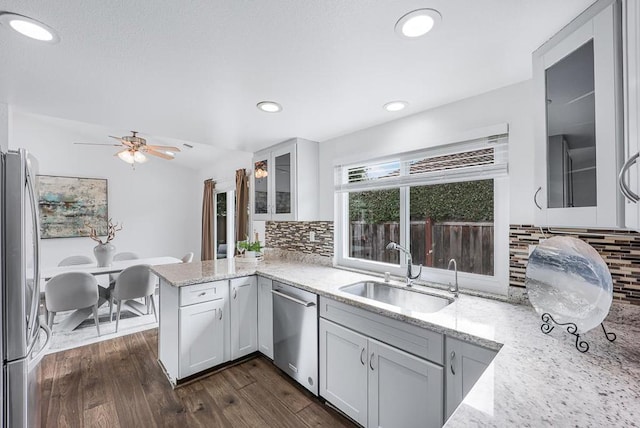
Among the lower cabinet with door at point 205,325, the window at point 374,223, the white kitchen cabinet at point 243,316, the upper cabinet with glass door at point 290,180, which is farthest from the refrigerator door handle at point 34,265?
the window at point 374,223

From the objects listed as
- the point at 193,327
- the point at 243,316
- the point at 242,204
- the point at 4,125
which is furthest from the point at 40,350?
the point at 242,204

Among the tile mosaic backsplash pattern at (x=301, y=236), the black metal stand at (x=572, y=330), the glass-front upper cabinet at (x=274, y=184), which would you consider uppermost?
the glass-front upper cabinet at (x=274, y=184)

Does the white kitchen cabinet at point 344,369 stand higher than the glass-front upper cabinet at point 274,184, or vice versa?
the glass-front upper cabinet at point 274,184

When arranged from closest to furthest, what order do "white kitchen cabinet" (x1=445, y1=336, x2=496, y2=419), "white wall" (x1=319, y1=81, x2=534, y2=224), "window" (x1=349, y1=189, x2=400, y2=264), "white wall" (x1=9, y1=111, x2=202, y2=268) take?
"white kitchen cabinet" (x1=445, y1=336, x2=496, y2=419)
"white wall" (x1=319, y1=81, x2=534, y2=224)
"window" (x1=349, y1=189, x2=400, y2=264)
"white wall" (x1=9, y1=111, x2=202, y2=268)

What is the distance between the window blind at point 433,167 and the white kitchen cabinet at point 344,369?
1.27 meters

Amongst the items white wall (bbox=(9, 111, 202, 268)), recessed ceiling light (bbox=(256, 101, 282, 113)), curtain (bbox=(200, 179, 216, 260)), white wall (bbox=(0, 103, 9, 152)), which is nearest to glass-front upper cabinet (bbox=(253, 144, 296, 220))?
recessed ceiling light (bbox=(256, 101, 282, 113))

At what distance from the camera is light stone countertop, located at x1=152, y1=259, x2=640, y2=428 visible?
2.41ft

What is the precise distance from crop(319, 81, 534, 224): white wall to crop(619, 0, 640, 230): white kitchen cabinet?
0.86 meters

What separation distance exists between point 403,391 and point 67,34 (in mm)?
2378

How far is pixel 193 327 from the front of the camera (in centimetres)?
226

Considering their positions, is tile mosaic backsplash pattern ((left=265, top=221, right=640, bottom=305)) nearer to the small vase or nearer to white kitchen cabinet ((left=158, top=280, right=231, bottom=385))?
white kitchen cabinet ((left=158, top=280, right=231, bottom=385))

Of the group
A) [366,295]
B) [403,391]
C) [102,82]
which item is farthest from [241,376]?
[102,82]

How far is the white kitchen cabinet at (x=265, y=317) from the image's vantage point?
250 cm

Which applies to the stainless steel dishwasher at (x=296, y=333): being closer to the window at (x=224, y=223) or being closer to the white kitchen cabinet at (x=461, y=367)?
the white kitchen cabinet at (x=461, y=367)
